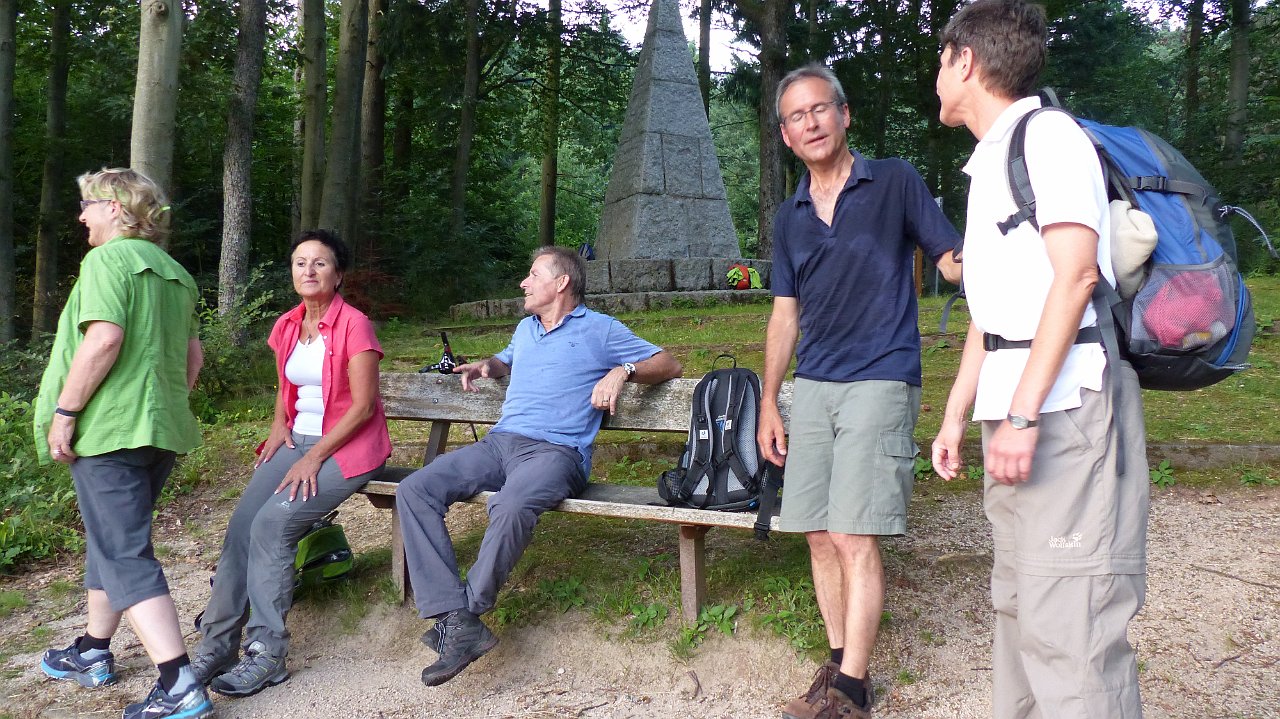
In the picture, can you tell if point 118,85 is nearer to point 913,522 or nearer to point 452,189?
point 452,189

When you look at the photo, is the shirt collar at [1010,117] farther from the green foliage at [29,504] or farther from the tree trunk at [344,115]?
the tree trunk at [344,115]

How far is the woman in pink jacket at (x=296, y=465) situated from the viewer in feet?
10.5

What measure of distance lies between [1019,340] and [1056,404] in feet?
0.47

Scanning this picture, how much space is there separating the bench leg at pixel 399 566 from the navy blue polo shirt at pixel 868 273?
71.2 inches

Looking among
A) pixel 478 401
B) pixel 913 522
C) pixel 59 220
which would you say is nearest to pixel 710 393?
pixel 478 401

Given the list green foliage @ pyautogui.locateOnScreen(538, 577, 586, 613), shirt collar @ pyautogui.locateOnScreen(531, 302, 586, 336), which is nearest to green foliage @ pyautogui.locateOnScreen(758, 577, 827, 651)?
green foliage @ pyautogui.locateOnScreen(538, 577, 586, 613)

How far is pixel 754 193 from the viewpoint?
114 feet

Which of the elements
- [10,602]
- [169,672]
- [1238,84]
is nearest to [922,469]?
[169,672]

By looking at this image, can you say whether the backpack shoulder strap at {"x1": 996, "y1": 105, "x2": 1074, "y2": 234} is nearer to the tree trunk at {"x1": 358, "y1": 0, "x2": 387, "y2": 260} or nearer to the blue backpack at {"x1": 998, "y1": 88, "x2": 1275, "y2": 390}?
the blue backpack at {"x1": 998, "y1": 88, "x2": 1275, "y2": 390}

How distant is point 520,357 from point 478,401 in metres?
0.48

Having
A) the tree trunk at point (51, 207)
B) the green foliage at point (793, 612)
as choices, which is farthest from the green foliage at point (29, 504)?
the tree trunk at point (51, 207)

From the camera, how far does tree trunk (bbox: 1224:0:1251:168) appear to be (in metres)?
16.3

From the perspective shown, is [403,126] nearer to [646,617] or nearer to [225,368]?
[225,368]

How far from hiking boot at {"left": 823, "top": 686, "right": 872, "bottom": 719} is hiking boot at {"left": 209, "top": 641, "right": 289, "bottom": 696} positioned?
6.01ft
